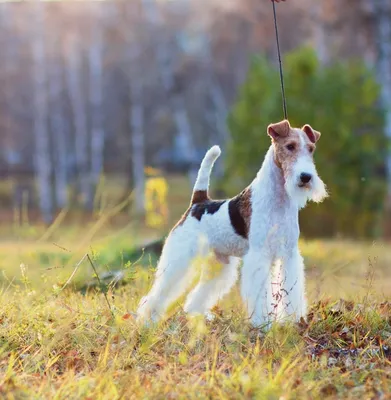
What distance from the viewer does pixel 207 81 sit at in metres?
27.2

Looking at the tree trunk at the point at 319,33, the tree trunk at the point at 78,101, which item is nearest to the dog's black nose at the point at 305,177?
the tree trunk at the point at 319,33

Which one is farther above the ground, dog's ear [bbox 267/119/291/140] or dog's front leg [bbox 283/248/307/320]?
dog's ear [bbox 267/119/291/140]

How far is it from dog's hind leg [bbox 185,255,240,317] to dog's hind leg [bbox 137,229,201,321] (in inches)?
10.9

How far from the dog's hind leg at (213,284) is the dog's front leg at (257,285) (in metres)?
0.55

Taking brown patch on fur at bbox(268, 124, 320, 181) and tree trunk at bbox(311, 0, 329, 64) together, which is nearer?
brown patch on fur at bbox(268, 124, 320, 181)

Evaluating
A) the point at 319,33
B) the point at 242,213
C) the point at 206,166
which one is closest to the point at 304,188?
the point at 242,213

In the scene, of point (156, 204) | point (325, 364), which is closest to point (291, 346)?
point (325, 364)

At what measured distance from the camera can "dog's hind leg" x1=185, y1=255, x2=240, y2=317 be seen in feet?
16.4

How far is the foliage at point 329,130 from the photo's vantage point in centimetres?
1529

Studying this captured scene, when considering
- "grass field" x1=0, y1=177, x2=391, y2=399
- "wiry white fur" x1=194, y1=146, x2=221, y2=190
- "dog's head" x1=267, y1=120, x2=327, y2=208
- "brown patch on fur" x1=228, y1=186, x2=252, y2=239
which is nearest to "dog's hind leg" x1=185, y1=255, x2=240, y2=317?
"grass field" x1=0, y1=177, x2=391, y2=399

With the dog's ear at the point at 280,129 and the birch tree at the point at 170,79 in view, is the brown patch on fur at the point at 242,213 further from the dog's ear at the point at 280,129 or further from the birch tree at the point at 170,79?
the birch tree at the point at 170,79

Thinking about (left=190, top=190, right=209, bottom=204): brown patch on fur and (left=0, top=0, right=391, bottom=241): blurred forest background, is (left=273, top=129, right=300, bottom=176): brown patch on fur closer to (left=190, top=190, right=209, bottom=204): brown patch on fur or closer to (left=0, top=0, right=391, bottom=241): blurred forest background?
(left=190, top=190, right=209, bottom=204): brown patch on fur

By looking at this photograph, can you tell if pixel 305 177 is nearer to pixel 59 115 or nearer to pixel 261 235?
pixel 261 235

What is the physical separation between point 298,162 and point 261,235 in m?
0.54
